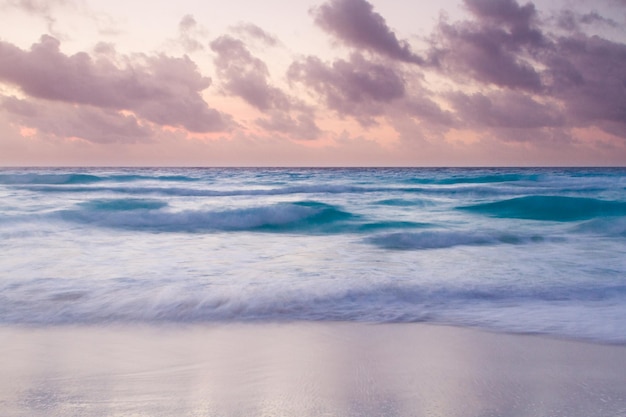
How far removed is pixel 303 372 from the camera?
10.0 ft

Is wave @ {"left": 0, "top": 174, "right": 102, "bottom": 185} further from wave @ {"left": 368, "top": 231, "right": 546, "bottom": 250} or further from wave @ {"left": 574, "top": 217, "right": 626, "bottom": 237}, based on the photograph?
wave @ {"left": 574, "top": 217, "right": 626, "bottom": 237}

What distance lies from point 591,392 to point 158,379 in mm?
2346

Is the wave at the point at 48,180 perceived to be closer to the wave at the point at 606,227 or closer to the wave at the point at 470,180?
the wave at the point at 470,180

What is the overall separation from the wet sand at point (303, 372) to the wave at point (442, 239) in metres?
5.04

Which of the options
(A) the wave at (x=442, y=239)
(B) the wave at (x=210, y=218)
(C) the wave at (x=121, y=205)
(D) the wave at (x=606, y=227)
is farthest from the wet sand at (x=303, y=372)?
(C) the wave at (x=121, y=205)

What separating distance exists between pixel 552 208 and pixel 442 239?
9.69 m

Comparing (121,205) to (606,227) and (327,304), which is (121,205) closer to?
(327,304)

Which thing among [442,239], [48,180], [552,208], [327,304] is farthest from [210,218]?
[48,180]

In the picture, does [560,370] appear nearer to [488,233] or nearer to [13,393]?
[13,393]

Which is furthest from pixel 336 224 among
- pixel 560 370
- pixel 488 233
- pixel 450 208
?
pixel 560 370

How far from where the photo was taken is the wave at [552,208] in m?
16.2

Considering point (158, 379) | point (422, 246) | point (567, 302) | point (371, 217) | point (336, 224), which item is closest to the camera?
point (158, 379)

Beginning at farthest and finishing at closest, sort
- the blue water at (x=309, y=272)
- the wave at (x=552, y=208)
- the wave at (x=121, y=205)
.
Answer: the wave at (x=552, y=208)
the wave at (x=121, y=205)
the blue water at (x=309, y=272)

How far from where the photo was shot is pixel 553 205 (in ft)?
59.0
